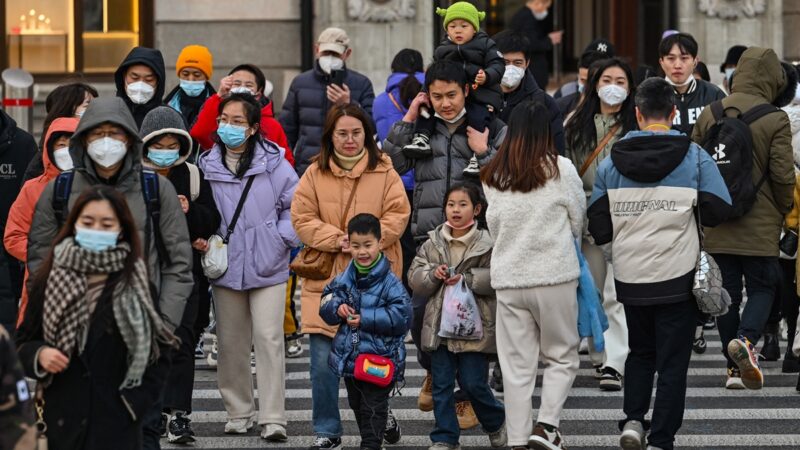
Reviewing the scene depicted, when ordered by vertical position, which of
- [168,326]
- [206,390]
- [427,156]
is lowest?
[206,390]

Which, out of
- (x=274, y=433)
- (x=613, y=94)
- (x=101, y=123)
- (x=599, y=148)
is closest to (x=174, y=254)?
(x=101, y=123)

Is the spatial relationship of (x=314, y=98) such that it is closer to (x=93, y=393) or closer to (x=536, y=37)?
(x=536, y=37)

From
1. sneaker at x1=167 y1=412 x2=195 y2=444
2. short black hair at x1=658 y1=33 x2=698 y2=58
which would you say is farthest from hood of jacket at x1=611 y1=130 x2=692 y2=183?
short black hair at x1=658 y1=33 x2=698 y2=58

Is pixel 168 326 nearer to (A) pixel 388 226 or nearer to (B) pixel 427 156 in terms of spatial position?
(A) pixel 388 226

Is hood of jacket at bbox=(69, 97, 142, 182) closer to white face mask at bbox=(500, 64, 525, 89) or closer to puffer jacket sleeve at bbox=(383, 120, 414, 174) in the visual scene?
puffer jacket sleeve at bbox=(383, 120, 414, 174)

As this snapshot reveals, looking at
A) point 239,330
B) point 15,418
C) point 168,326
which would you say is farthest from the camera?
point 239,330

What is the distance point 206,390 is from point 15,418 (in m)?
5.69

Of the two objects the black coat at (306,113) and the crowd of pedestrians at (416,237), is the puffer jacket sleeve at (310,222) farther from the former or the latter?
the black coat at (306,113)

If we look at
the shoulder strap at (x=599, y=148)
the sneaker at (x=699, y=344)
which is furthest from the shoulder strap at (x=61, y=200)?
the sneaker at (x=699, y=344)

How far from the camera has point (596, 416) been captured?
1030cm

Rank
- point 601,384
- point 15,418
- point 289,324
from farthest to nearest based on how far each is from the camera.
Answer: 1. point 289,324
2. point 601,384
3. point 15,418

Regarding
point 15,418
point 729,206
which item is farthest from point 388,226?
point 15,418

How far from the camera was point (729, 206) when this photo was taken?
9031mm

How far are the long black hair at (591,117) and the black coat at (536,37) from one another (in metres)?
6.34
